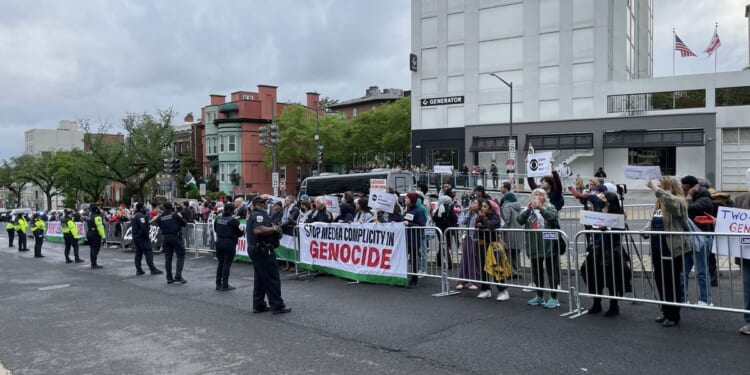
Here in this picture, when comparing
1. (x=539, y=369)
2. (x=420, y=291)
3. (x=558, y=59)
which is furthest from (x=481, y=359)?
(x=558, y=59)

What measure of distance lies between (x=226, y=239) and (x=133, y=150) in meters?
49.7

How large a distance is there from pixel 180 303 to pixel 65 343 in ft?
8.76

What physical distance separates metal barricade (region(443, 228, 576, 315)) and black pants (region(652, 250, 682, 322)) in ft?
3.85

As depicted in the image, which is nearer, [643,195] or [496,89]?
[643,195]

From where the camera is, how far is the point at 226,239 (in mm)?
11055

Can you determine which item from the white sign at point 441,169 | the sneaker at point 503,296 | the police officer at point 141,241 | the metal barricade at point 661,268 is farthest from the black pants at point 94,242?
the white sign at point 441,169

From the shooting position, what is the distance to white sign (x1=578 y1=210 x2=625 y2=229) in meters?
7.51

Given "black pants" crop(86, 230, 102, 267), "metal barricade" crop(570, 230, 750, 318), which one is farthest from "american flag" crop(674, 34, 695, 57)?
"black pants" crop(86, 230, 102, 267)

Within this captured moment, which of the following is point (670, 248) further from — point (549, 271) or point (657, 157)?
point (657, 157)

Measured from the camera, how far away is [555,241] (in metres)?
8.16

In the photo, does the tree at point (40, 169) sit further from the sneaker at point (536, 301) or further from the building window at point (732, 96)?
the sneaker at point (536, 301)

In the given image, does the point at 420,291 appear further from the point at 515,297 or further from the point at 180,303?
the point at 180,303

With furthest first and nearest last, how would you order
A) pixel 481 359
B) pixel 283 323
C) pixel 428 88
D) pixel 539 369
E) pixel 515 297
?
1. pixel 428 88
2. pixel 515 297
3. pixel 283 323
4. pixel 481 359
5. pixel 539 369

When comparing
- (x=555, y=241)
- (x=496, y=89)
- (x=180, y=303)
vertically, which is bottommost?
(x=180, y=303)
